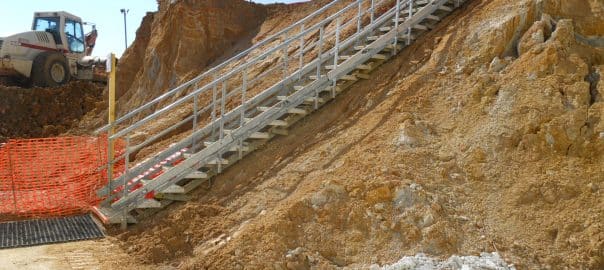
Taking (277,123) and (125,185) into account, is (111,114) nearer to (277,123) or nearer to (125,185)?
(125,185)

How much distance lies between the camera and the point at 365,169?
7199 mm

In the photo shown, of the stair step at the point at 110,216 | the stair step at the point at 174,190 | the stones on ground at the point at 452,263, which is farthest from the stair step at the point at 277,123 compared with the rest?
the stones on ground at the point at 452,263

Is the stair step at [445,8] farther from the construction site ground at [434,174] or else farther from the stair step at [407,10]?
the construction site ground at [434,174]

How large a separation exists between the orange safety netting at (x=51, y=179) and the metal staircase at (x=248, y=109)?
0.41 meters

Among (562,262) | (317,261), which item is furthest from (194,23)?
(562,262)

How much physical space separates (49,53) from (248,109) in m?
12.7

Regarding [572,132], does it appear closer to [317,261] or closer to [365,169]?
[365,169]

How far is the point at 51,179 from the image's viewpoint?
970 cm

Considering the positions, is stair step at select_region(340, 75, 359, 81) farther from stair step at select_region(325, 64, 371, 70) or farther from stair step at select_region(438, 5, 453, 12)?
stair step at select_region(438, 5, 453, 12)

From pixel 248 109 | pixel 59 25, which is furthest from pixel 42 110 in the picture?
pixel 248 109

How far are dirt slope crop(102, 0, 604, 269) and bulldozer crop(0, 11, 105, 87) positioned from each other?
43.5ft

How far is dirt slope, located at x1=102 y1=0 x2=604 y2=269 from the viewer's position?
6.37 metres

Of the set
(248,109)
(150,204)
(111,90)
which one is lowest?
(150,204)

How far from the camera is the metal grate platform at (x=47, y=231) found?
7.44 metres
